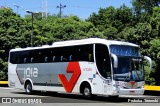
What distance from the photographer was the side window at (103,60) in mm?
20875

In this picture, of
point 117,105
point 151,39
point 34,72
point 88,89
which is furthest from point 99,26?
point 117,105

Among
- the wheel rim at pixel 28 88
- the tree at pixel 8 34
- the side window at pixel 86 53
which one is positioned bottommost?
the wheel rim at pixel 28 88

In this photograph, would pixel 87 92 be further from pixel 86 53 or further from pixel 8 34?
pixel 8 34

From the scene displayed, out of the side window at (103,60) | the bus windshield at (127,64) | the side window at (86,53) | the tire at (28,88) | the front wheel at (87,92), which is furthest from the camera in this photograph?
the tire at (28,88)

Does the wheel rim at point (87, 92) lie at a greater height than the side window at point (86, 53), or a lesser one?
lesser

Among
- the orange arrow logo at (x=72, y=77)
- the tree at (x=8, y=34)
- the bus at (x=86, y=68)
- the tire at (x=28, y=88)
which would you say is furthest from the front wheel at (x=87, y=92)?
the tree at (x=8, y=34)

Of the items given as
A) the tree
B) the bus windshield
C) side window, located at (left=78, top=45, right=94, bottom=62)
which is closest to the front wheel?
side window, located at (left=78, top=45, right=94, bottom=62)

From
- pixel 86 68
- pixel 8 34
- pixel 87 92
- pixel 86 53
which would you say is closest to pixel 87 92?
pixel 87 92

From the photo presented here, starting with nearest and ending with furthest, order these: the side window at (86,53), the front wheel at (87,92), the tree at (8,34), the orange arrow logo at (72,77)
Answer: the side window at (86,53), the front wheel at (87,92), the orange arrow logo at (72,77), the tree at (8,34)

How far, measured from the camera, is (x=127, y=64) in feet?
68.6

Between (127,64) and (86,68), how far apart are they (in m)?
2.61

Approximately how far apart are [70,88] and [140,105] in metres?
6.39

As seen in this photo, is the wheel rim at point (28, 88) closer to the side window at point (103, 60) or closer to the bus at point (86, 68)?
the bus at point (86, 68)

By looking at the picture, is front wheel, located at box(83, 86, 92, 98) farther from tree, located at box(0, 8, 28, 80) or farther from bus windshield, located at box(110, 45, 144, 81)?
tree, located at box(0, 8, 28, 80)
